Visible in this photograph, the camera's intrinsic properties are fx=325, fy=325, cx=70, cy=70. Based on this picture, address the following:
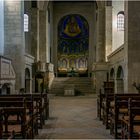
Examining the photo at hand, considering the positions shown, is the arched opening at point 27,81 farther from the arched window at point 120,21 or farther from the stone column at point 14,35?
the arched window at point 120,21

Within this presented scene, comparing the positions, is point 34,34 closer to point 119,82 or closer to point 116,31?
point 116,31

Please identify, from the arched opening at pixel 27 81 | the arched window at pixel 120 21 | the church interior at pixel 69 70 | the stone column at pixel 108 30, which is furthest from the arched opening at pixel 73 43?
the arched opening at pixel 27 81

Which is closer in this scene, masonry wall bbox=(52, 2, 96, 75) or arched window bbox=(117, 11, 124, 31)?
arched window bbox=(117, 11, 124, 31)

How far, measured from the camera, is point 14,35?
17.6 metres

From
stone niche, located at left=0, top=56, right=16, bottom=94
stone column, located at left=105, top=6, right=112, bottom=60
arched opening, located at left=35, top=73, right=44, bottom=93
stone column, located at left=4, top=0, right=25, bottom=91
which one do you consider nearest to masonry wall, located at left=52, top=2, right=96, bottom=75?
stone column, located at left=105, top=6, right=112, bottom=60

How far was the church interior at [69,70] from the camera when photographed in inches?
300

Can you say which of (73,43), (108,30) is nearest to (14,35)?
(108,30)

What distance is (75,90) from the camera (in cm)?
2662

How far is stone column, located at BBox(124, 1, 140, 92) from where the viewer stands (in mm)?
15781

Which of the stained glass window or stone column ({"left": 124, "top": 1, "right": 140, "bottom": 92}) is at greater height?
the stained glass window

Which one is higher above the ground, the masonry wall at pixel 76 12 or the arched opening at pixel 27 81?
the masonry wall at pixel 76 12

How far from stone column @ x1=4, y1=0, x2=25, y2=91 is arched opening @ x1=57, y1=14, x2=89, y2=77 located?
1836cm

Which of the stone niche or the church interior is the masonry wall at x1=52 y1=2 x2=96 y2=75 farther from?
the stone niche

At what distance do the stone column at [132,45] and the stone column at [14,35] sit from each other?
564cm
